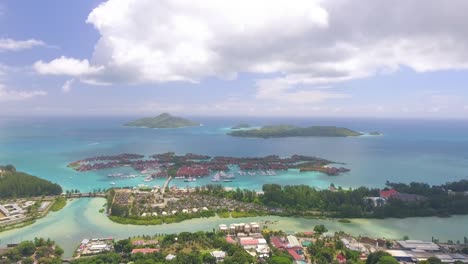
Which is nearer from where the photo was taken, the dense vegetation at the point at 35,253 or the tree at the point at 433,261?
the tree at the point at 433,261

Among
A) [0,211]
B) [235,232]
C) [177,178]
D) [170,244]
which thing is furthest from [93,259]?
[177,178]

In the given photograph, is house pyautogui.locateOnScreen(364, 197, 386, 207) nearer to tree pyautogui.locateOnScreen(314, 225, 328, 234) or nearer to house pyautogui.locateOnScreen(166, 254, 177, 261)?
tree pyautogui.locateOnScreen(314, 225, 328, 234)

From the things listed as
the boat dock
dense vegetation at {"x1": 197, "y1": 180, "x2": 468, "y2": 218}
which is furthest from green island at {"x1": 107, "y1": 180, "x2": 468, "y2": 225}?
the boat dock

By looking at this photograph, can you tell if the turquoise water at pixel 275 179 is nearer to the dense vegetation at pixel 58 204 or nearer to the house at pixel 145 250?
the dense vegetation at pixel 58 204

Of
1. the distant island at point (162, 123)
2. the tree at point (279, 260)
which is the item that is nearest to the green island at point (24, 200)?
the tree at point (279, 260)

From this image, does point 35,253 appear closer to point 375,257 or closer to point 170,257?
point 170,257

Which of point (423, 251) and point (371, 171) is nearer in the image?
point (423, 251)

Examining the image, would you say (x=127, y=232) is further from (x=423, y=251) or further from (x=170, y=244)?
(x=423, y=251)
